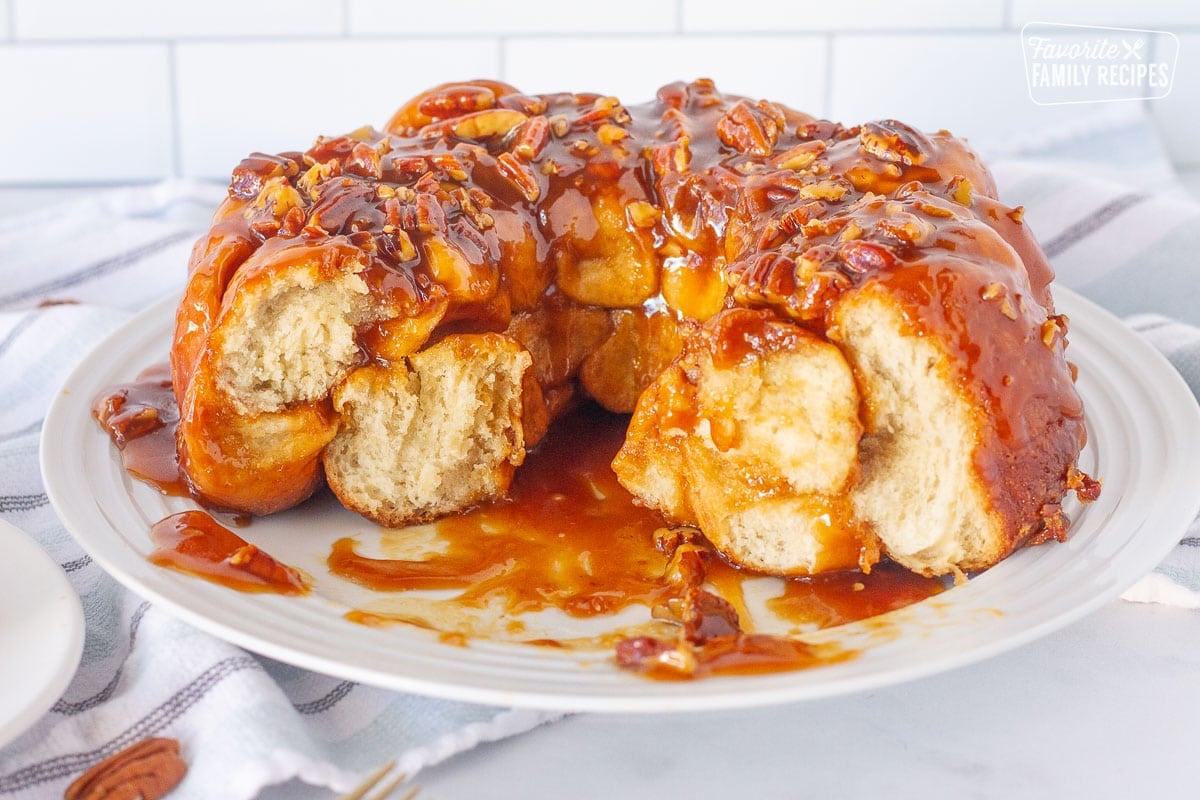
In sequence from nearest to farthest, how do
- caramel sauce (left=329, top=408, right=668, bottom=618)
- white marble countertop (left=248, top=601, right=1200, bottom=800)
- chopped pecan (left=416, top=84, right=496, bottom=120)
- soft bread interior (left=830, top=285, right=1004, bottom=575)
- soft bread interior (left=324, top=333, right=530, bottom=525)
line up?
white marble countertop (left=248, top=601, right=1200, bottom=800), soft bread interior (left=830, top=285, right=1004, bottom=575), caramel sauce (left=329, top=408, right=668, bottom=618), soft bread interior (left=324, top=333, right=530, bottom=525), chopped pecan (left=416, top=84, right=496, bottom=120)

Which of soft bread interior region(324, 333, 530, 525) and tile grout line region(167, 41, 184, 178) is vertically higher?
tile grout line region(167, 41, 184, 178)

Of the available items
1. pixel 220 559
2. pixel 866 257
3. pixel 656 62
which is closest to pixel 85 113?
pixel 656 62

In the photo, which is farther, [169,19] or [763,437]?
[169,19]

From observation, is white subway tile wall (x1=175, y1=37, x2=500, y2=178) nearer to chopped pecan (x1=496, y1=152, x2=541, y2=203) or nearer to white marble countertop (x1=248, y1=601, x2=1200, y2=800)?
chopped pecan (x1=496, y1=152, x2=541, y2=203)

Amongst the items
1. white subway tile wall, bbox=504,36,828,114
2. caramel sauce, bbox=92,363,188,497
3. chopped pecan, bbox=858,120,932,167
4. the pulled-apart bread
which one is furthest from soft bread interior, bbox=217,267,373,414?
white subway tile wall, bbox=504,36,828,114

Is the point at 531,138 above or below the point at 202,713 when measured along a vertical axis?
above

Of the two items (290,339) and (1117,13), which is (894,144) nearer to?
(290,339)

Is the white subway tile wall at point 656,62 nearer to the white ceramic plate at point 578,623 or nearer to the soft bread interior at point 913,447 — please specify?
the white ceramic plate at point 578,623

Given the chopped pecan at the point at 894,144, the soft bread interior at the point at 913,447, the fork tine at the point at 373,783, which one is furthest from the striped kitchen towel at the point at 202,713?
the chopped pecan at the point at 894,144

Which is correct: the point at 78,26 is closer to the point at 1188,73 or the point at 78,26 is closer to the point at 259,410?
the point at 259,410
